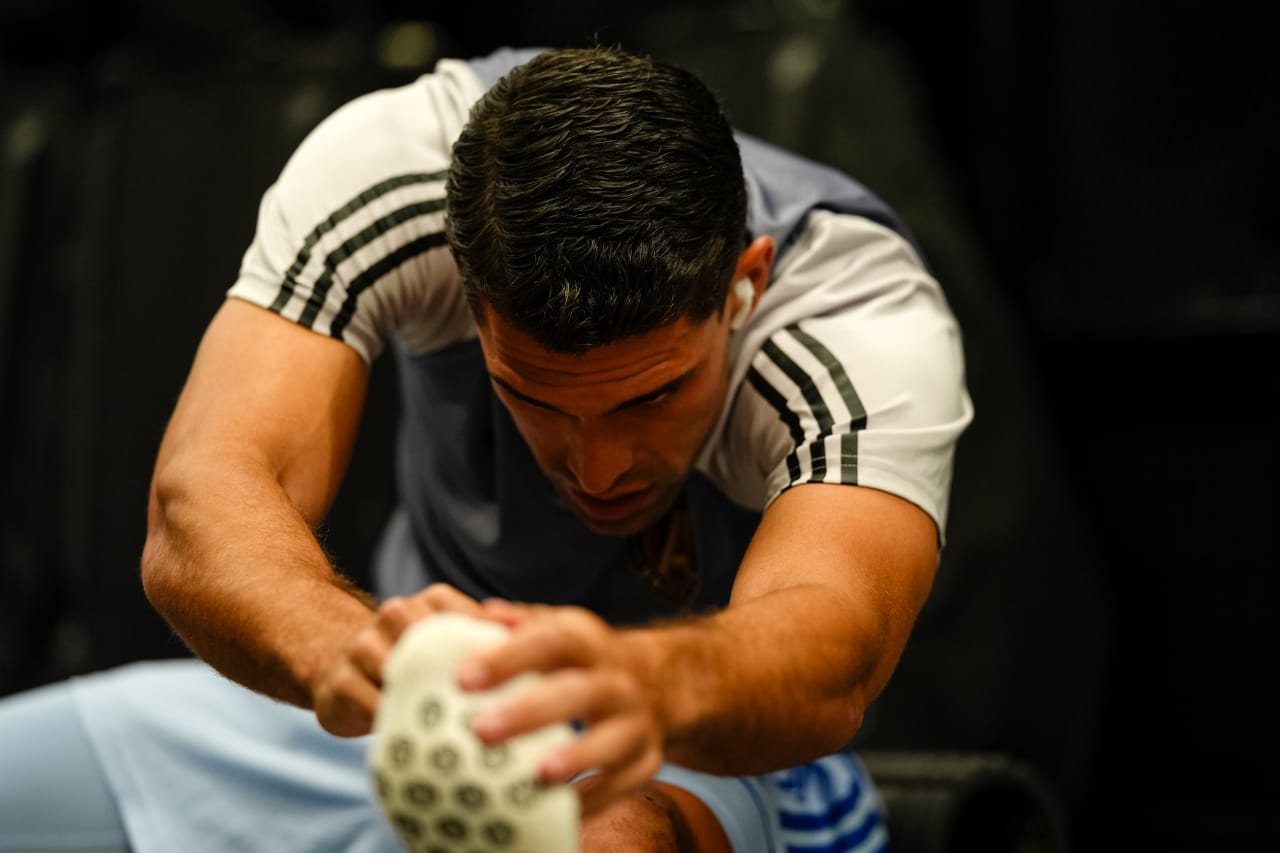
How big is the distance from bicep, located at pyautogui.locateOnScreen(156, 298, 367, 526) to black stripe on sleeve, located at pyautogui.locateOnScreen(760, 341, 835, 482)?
0.94 ft

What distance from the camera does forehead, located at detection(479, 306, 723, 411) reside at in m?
0.87

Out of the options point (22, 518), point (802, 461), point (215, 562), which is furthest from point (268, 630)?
point (22, 518)

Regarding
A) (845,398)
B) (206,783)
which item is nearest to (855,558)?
(845,398)

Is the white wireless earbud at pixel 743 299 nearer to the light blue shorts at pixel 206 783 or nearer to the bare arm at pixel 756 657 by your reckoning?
the bare arm at pixel 756 657

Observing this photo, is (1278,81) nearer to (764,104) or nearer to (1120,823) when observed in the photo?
(764,104)

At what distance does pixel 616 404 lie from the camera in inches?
35.0

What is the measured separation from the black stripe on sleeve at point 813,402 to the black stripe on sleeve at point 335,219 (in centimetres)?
26

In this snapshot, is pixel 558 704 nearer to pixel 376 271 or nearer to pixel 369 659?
pixel 369 659

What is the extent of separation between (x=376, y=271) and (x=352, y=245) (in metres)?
0.02

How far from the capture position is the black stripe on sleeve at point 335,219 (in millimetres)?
993

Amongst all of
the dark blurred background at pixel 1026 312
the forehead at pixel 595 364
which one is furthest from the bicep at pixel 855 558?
the dark blurred background at pixel 1026 312

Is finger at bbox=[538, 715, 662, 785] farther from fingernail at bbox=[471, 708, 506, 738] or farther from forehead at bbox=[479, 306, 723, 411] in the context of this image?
forehead at bbox=[479, 306, 723, 411]

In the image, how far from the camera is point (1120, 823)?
1791 millimetres

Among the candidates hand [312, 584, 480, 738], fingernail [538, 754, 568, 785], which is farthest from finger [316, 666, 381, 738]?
fingernail [538, 754, 568, 785]
